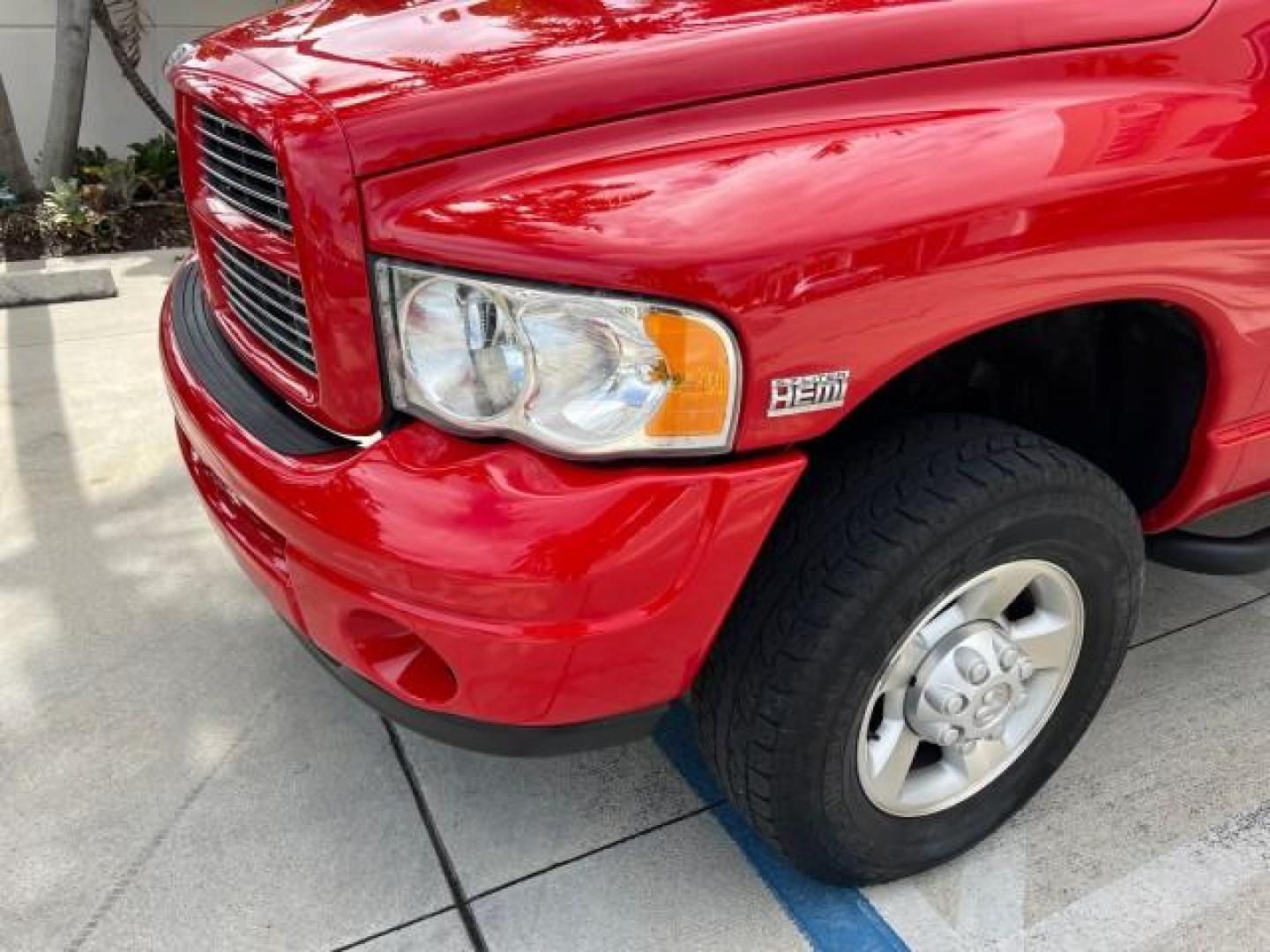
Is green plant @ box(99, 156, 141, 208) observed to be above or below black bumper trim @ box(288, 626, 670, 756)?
below

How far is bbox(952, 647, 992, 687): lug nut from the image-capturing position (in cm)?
188

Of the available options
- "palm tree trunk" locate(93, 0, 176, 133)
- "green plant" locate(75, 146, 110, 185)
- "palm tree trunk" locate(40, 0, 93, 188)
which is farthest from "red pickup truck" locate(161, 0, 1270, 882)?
"palm tree trunk" locate(93, 0, 176, 133)

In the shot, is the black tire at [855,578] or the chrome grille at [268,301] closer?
the black tire at [855,578]

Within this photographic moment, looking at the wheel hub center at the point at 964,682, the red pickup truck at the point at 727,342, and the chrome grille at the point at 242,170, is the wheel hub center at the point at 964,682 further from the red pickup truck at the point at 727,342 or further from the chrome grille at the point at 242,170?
the chrome grille at the point at 242,170

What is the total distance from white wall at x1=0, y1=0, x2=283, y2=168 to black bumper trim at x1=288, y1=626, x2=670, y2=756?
7695mm

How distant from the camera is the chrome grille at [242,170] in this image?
5.52 ft

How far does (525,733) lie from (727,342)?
678 millimetres

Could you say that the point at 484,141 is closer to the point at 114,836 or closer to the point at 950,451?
the point at 950,451

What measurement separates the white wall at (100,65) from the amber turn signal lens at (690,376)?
787 centimetres

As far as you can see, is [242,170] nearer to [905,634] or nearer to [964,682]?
[905,634]

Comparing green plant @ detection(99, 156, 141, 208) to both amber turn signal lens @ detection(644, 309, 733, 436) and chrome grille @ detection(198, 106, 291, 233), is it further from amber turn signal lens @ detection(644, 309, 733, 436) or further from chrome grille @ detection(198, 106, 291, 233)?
amber turn signal lens @ detection(644, 309, 733, 436)

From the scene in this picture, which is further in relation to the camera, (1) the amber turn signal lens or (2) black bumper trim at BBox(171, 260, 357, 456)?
(2) black bumper trim at BBox(171, 260, 357, 456)

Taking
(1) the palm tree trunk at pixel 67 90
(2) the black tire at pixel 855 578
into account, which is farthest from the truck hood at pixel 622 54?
(1) the palm tree trunk at pixel 67 90

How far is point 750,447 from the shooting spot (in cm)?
151
